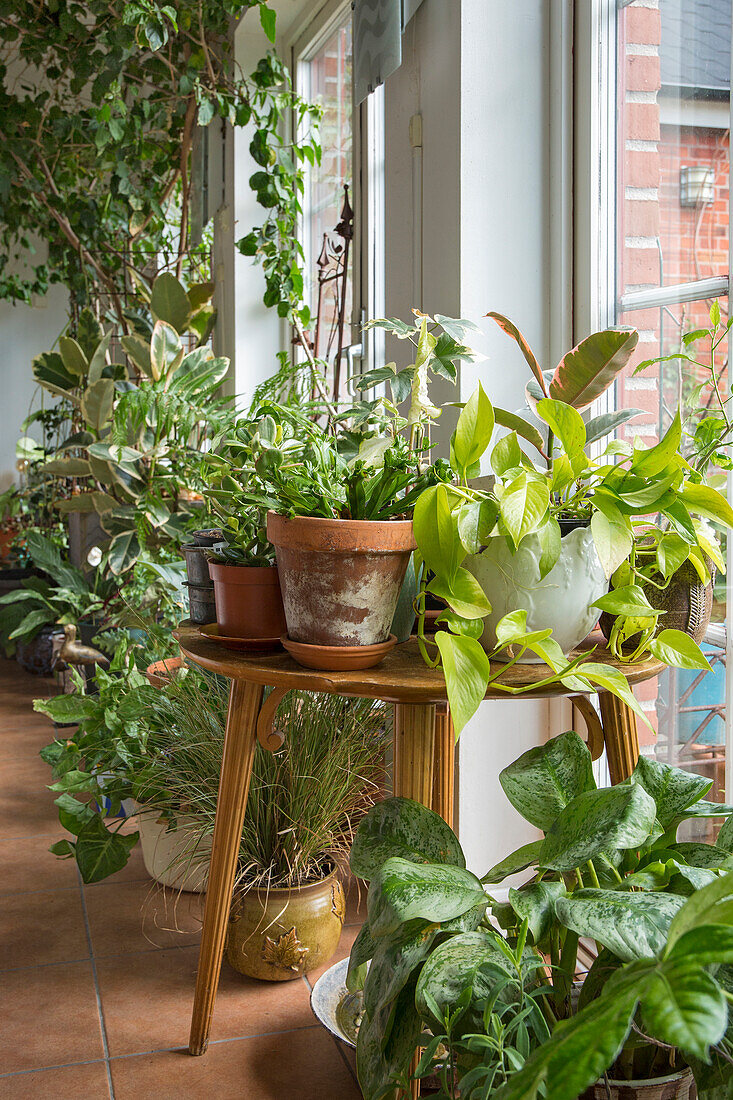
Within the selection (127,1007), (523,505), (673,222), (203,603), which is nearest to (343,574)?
(523,505)

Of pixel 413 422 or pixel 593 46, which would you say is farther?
pixel 593 46

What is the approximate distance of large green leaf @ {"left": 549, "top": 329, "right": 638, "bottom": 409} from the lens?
1.19m

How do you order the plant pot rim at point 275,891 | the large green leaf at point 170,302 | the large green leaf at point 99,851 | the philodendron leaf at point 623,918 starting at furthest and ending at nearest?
the large green leaf at point 170,302
the large green leaf at point 99,851
the plant pot rim at point 275,891
the philodendron leaf at point 623,918

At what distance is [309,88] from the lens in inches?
131

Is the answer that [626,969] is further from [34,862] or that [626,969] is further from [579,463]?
[34,862]

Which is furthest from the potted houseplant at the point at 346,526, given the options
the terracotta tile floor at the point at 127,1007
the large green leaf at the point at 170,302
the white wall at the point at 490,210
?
the large green leaf at the point at 170,302

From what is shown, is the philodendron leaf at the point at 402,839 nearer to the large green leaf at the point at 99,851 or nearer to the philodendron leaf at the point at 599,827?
the philodendron leaf at the point at 599,827

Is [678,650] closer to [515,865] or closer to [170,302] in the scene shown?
[515,865]

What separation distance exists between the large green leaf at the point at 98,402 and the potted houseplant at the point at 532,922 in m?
2.06

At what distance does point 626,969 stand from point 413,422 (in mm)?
728

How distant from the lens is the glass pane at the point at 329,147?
9.73 feet

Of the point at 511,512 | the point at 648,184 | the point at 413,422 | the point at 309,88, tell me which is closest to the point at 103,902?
the point at 413,422

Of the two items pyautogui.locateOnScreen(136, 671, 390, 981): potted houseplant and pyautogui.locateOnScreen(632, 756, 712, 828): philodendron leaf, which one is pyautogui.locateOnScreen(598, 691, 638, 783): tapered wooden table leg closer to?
pyautogui.locateOnScreen(632, 756, 712, 828): philodendron leaf

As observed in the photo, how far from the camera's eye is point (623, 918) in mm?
870
